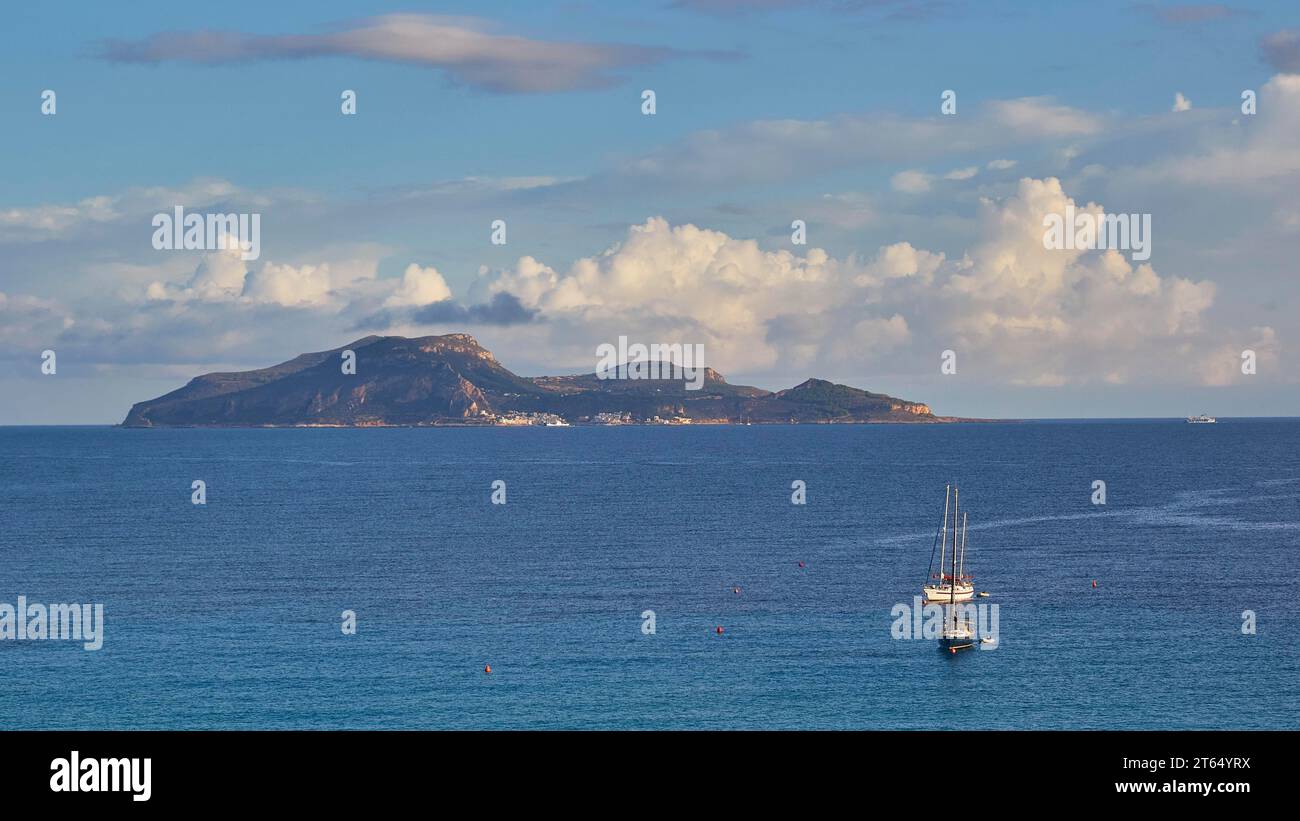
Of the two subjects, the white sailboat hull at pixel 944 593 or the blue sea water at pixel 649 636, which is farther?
the white sailboat hull at pixel 944 593

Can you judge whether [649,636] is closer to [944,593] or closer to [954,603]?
[954,603]

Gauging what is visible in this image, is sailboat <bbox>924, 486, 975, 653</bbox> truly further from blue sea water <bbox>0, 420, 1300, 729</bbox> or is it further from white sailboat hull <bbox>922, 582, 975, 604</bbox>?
blue sea water <bbox>0, 420, 1300, 729</bbox>

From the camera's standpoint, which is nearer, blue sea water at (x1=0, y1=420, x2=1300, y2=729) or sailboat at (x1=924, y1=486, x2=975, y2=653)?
blue sea water at (x1=0, y1=420, x2=1300, y2=729)

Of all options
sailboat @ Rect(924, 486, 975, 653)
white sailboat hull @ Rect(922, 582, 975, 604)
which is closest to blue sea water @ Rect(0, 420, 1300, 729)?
sailboat @ Rect(924, 486, 975, 653)

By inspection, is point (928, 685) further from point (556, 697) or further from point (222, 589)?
point (222, 589)

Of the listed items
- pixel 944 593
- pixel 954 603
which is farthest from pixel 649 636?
pixel 944 593

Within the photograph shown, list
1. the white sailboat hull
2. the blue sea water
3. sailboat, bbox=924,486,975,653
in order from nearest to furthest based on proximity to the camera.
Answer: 1. the blue sea water
2. sailboat, bbox=924,486,975,653
3. the white sailboat hull

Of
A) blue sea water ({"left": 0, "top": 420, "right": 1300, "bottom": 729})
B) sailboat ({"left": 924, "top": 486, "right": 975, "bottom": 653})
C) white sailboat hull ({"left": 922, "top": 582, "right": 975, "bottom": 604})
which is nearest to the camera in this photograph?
blue sea water ({"left": 0, "top": 420, "right": 1300, "bottom": 729})

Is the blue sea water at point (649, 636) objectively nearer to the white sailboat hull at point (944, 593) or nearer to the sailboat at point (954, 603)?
the sailboat at point (954, 603)

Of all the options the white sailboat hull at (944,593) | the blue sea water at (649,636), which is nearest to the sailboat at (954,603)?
the white sailboat hull at (944,593)

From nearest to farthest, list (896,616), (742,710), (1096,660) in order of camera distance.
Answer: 1. (742,710)
2. (1096,660)
3. (896,616)
